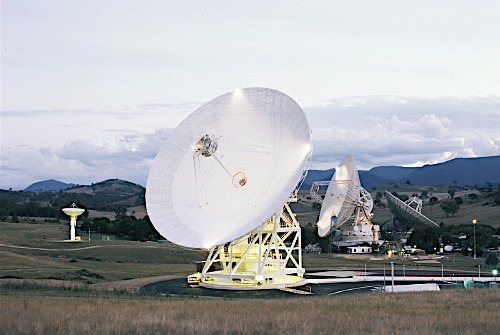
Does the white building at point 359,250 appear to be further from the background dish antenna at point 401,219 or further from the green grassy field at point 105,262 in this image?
the green grassy field at point 105,262

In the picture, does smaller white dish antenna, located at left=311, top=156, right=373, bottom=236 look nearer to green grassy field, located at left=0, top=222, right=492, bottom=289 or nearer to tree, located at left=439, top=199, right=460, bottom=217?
green grassy field, located at left=0, top=222, right=492, bottom=289

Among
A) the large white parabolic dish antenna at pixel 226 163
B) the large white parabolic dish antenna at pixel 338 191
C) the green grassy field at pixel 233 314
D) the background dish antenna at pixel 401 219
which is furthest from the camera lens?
the background dish antenna at pixel 401 219

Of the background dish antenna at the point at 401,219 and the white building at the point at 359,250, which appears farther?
the white building at the point at 359,250

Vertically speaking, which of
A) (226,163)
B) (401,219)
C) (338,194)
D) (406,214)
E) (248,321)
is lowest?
(248,321)

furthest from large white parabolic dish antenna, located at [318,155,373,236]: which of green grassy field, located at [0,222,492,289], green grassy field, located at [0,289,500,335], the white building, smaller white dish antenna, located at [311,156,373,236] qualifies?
green grassy field, located at [0,289,500,335]

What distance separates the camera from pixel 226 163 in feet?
165

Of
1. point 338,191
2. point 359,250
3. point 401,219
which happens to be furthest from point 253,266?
point 359,250

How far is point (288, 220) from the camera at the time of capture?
5434 cm

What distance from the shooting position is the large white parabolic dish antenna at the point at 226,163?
4626cm

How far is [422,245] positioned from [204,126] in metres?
68.3

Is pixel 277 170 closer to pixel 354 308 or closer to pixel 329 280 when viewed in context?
pixel 329 280

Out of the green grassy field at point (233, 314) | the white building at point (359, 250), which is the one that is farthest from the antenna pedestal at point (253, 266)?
the white building at point (359, 250)

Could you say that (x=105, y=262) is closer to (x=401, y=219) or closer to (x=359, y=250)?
(x=401, y=219)

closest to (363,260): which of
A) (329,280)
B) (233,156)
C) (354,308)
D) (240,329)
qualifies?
(329,280)
